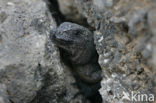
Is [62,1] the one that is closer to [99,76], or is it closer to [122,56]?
[99,76]

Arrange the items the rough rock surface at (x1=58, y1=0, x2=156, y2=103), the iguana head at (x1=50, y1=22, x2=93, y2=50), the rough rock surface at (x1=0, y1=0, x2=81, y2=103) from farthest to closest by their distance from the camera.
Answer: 1. the iguana head at (x1=50, y1=22, x2=93, y2=50)
2. the rough rock surface at (x1=0, y1=0, x2=81, y2=103)
3. the rough rock surface at (x1=58, y1=0, x2=156, y2=103)

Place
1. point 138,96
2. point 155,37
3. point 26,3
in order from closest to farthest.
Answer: point 155,37
point 138,96
point 26,3

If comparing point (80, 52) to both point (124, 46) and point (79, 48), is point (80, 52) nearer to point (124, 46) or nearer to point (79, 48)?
point (79, 48)

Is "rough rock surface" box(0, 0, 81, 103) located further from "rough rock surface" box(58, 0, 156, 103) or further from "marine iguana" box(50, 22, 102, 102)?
"rough rock surface" box(58, 0, 156, 103)

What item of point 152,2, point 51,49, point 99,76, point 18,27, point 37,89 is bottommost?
point 99,76

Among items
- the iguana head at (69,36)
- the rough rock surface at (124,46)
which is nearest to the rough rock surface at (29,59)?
the iguana head at (69,36)

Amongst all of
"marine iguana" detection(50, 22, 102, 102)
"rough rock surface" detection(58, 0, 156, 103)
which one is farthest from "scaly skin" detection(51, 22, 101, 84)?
"rough rock surface" detection(58, 0, 156, 103)

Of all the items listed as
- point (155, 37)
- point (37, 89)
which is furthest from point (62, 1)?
point (155, 37)
